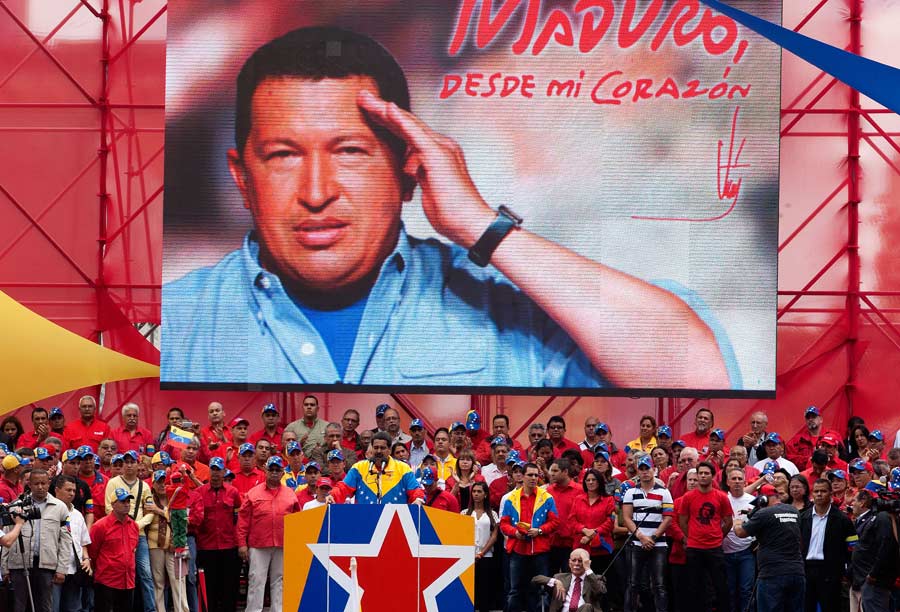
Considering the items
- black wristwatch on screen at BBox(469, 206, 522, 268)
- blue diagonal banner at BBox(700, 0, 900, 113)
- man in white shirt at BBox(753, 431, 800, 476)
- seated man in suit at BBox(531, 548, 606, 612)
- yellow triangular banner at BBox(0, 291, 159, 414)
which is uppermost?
black wristwatch on screen at BBox(469, 206, 522, 268)

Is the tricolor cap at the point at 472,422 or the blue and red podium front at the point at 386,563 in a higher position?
the tricolor cap at the point at 472,422

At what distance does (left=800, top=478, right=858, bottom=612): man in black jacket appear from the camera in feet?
43.9

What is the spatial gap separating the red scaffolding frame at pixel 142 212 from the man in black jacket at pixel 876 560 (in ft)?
21.2

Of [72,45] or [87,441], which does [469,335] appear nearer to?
[87,441]

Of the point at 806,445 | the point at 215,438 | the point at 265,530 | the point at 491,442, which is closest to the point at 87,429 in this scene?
the point at 215,438

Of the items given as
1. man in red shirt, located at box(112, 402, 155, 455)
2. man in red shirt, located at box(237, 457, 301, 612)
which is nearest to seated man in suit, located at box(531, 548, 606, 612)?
man in red shirt, located at box(237, 457, 301, 612)

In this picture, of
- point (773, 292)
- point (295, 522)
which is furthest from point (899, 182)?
point (295, 522)

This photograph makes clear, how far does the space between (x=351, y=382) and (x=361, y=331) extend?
0.56 meters

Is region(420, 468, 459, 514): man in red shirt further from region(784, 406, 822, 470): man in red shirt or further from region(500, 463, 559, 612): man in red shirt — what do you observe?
region(784, 406, 822, 470): man in red shirt

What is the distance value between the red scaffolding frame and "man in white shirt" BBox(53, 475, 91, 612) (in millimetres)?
5463

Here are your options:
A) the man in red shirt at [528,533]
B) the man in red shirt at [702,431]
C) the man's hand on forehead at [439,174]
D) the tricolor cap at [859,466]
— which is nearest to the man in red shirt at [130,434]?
the man's hand on forehead at [439,174]

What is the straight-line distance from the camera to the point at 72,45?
19531 millimetres

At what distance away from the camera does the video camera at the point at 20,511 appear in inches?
504

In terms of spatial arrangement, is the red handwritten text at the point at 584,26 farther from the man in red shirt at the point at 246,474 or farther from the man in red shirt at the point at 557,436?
the man in red shirt at the point at 246,474
